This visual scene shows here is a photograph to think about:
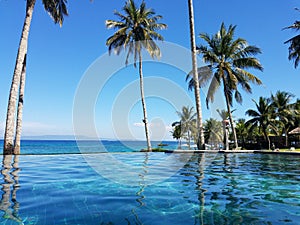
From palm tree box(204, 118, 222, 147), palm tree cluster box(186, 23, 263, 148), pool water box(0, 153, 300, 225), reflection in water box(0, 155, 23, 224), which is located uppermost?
palm tree cluster box(186, 23, 263, 148)

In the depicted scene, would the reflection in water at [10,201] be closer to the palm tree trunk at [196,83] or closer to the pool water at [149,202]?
the pool water at [149,202]

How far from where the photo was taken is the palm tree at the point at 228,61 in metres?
21.4

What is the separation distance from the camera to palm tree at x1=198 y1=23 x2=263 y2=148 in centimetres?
2139

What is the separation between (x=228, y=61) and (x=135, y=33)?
9.13 meters

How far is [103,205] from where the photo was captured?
12.3 feet

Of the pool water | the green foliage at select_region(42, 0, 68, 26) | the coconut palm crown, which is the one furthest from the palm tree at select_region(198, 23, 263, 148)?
the pool water

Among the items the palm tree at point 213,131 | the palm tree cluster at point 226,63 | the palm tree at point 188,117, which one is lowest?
the palm tree at point 213,131

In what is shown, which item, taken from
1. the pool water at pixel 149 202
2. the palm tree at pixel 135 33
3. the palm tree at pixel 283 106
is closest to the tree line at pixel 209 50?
the palm tree at pixel 135 33

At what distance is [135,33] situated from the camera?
73.3ft

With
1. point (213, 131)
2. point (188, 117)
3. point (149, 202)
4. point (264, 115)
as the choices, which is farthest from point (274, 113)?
point (149, 202)

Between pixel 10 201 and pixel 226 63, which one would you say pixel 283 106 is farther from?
pixel 10 201

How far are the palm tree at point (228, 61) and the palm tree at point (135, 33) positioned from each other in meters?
4.74

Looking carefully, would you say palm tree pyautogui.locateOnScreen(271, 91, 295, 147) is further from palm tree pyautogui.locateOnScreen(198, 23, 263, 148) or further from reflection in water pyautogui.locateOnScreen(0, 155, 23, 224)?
reflection in water pyautogui.locateOnScreen(0, 155, 23, 224)

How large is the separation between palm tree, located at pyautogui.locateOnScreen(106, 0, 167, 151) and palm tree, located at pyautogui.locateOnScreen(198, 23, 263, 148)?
15.6 ft
